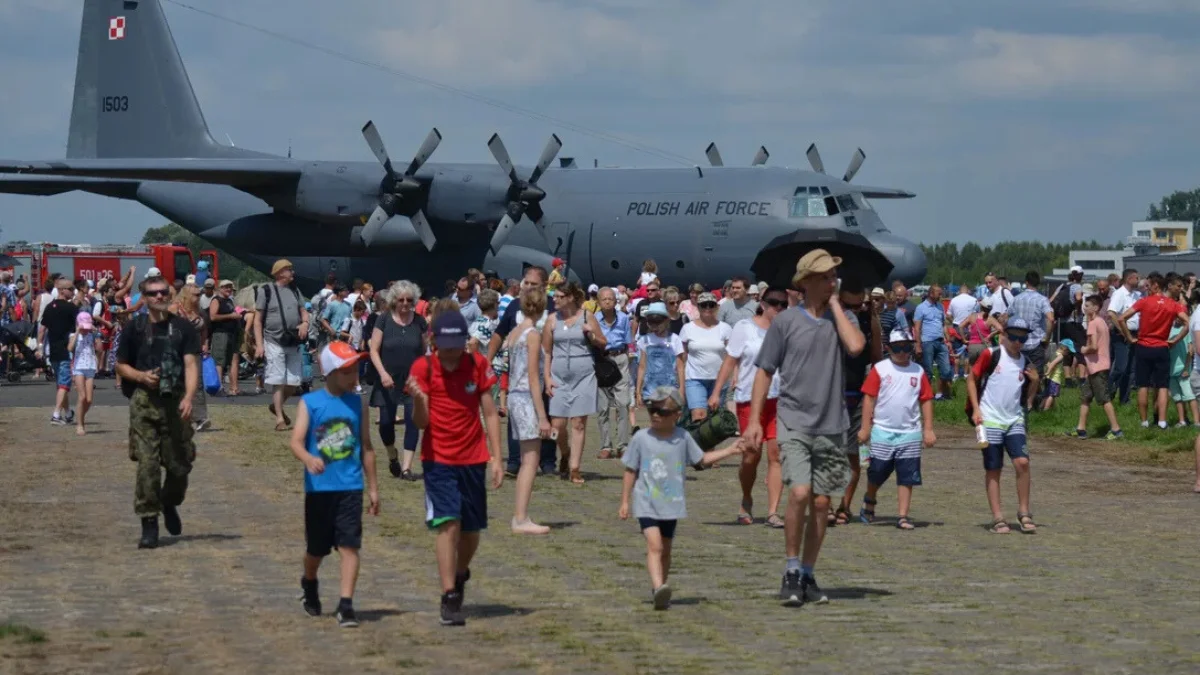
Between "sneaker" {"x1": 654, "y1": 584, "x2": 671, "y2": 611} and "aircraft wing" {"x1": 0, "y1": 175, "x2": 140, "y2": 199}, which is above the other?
"aircraft wing" {"x1": 0, "y1": 175, "x2": 140, "y2": 199}

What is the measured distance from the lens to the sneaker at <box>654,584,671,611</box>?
8.17 meters

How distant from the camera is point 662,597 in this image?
8211 millimetres

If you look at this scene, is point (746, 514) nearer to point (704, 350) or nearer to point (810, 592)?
point (704, 350)

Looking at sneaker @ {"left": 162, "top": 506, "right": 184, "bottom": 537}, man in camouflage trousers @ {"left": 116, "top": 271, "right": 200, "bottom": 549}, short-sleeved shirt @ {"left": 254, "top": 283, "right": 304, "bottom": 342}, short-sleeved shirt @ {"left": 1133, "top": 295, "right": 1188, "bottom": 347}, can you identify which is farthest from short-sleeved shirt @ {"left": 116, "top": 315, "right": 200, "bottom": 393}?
short-sleeved shirt @ {"left": 1133, "top": 295, "right": 1188, "bottom": 347}

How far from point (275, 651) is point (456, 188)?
28.0 m

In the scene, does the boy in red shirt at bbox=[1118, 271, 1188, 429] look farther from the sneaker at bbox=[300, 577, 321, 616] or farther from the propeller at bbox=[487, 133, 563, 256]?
the propeller at bbox=[487, 133, 563, 256]

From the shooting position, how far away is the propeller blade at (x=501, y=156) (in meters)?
33.8

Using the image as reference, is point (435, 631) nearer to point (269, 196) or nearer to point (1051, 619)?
point (1051, 619)

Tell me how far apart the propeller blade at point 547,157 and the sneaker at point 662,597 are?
1027 inches

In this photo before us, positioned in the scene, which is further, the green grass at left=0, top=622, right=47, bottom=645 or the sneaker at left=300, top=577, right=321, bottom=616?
the sneaker at left=300, top=577, right=321, bottom=616

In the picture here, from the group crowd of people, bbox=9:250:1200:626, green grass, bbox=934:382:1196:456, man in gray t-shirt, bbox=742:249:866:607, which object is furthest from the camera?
green grass, bbox=934:382:1196:456

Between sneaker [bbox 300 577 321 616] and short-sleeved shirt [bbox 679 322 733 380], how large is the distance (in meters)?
6.95

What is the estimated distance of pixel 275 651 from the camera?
23.7ft

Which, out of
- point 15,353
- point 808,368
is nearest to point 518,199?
point 15,353
